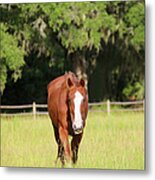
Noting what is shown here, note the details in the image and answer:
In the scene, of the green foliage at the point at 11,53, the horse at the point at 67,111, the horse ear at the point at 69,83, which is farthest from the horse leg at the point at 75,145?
the green foliage at the point at 11,53

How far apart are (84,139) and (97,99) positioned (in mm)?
264

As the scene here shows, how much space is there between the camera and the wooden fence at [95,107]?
175 inches

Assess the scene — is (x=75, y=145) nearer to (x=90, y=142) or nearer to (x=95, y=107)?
(x=90, y=142)

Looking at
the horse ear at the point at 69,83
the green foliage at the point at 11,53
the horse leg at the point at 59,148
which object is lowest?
the horse leg at the point at 59,148

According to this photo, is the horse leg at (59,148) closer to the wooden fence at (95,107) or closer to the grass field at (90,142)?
the grass field at (90,142)

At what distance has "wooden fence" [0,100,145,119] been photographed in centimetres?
446

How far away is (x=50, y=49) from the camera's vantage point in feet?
15.2

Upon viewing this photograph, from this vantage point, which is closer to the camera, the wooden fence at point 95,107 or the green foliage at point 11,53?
the wooden fence at point 95,107

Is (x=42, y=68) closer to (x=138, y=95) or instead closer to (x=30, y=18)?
(x=30, y=18)

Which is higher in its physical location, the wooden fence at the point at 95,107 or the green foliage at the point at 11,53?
the green foliage at the point at 11,53

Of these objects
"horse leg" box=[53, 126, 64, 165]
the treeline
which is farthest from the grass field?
the treeline

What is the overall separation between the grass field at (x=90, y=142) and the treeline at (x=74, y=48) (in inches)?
5.4

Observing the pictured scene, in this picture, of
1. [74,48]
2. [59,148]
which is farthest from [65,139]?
[74,48]

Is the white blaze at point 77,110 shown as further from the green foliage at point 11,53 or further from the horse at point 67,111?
the green foliage at point 11,53
